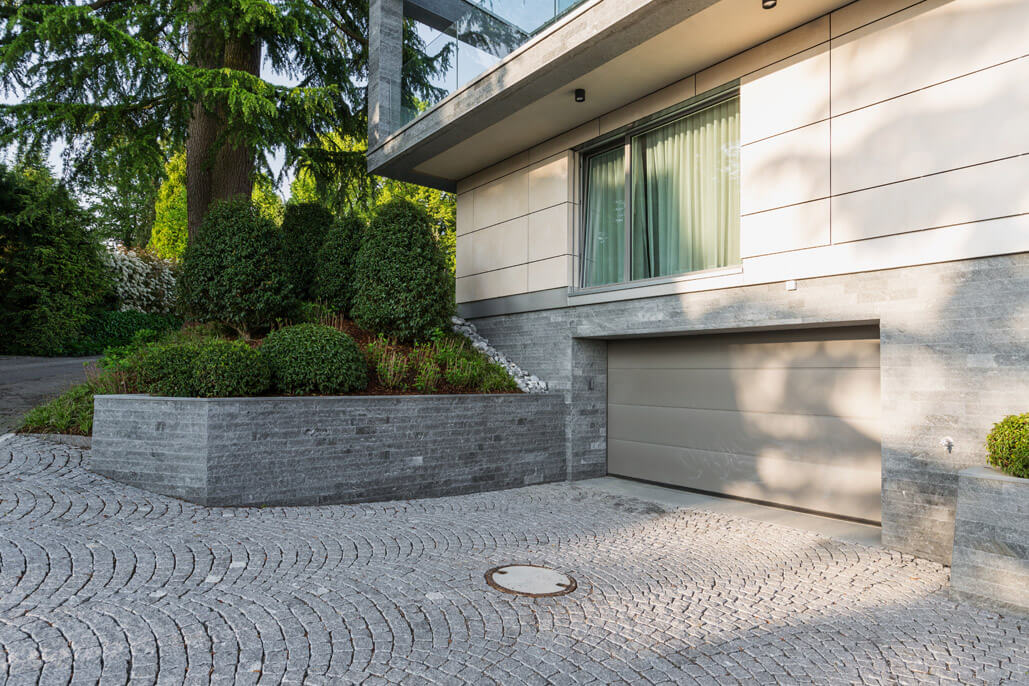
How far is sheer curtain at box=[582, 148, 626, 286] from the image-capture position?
7668mm

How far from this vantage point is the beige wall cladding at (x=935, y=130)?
4332 millimetres

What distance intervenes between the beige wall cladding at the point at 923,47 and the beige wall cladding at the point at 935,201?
69cm

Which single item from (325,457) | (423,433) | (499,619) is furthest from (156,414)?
(499,619)

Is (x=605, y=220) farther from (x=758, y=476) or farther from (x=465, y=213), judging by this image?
(x=758, y=476)

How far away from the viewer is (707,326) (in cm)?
633

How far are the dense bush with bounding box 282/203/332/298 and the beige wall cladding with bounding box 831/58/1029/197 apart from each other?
7859mm

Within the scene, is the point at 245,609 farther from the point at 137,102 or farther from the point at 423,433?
the point at 137,102

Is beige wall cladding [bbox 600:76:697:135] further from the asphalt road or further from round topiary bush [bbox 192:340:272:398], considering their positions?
the asphalt road

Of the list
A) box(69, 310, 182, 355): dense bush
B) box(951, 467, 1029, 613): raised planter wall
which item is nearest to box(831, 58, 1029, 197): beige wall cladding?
box(951, 467, 1029, 613): raised planter wall

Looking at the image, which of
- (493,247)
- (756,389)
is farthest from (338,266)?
(756,389)

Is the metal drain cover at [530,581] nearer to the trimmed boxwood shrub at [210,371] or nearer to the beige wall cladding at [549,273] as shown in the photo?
the trimmed boxwood shrub at [210,371]

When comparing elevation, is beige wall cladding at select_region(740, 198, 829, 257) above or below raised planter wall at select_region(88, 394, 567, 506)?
above

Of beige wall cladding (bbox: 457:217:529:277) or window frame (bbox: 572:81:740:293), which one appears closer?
window frame (bbox: 572:81:740:293)

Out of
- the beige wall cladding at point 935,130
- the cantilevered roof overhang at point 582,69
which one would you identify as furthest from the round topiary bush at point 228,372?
the beige wall cladding at point 935,130
